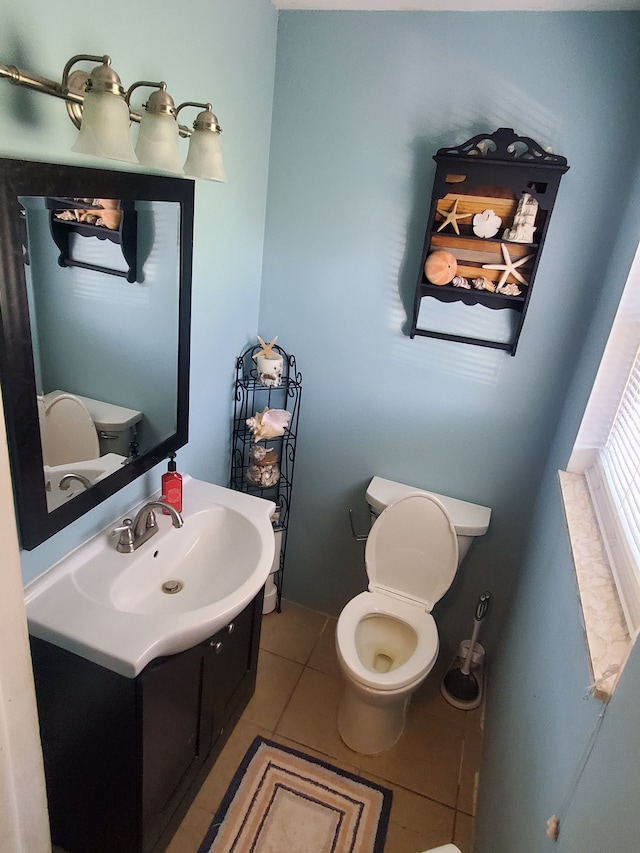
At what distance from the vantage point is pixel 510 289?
1.80 metres

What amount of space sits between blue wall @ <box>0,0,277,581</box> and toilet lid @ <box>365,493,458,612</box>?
73 centimetres

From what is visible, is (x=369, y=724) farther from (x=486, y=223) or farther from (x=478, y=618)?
(x=486, y=223)

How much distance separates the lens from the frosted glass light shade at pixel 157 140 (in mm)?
1127

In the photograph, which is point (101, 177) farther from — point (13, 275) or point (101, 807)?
point (101, 807)

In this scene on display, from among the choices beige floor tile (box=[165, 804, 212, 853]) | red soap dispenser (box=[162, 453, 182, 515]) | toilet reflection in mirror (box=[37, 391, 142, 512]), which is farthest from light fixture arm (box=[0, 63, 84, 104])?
beige floor tile (box=[165, 804, 212, 853])

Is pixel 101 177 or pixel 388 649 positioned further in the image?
pixel 388 649

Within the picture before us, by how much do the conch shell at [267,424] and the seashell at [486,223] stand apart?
999 mm

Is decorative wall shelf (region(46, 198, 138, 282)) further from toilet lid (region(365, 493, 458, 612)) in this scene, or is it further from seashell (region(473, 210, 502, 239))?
toilet lid (region(365, 493, 458, 612))

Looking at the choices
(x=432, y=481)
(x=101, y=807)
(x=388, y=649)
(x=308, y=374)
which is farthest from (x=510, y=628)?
(x=101, y=807)

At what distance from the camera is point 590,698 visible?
96 centimetres

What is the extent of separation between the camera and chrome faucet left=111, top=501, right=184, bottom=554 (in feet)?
4.95

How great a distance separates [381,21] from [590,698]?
200 centimetres

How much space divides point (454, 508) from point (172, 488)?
1.11m

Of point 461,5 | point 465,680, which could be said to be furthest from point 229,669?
point 461,5
